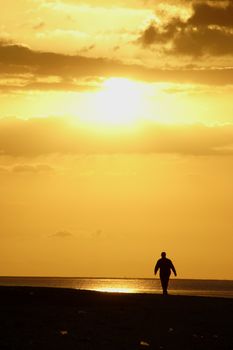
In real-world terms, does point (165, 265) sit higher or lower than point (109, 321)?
higher

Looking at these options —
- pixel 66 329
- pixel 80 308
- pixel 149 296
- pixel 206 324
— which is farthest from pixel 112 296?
pixel 66 329

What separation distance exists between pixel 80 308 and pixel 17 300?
259 centimetres

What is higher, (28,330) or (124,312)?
(124,312)

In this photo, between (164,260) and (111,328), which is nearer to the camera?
(111,328)

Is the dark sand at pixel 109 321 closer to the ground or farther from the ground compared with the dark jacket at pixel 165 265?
closer to the ground

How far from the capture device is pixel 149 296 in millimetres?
38781

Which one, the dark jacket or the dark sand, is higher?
the dark jacket

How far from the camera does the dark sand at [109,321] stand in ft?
85.0

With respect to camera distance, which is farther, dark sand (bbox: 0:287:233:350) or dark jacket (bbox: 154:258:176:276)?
dark jacket (bbox: 154:258:176:276)

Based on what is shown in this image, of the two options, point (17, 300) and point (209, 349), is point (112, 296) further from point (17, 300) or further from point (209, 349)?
point (209, 349)

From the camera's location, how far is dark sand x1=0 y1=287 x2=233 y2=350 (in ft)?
85.0

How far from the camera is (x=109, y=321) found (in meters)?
29.6

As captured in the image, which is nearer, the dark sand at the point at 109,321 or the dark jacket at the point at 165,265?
the dark sand at the point at 109,321

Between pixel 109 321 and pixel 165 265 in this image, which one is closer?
pixel 109 321
